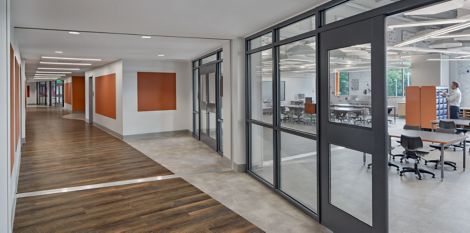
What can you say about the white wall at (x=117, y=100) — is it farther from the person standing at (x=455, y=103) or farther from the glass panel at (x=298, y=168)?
the person standing at (x=455, y=103)

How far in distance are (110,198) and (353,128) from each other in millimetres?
3384

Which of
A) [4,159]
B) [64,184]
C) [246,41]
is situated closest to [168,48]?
[246,41]

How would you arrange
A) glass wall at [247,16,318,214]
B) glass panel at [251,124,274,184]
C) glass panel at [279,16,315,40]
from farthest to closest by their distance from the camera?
glass panel at [251,124,274,184] < glass wall at [247,16,318,214] < glass panel at [279,16,315,40]

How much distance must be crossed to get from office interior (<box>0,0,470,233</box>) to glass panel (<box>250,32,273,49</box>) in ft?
0.08

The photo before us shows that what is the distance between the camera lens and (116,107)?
10.5m

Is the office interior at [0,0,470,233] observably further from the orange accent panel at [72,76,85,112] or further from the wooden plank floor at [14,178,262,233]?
the orange accent panel at [72,76,85,112]

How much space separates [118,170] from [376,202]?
4.71m

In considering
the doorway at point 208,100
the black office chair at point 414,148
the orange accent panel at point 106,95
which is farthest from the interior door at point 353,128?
the orange accent panel at point 106,95

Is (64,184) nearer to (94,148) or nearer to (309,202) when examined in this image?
(94,148)

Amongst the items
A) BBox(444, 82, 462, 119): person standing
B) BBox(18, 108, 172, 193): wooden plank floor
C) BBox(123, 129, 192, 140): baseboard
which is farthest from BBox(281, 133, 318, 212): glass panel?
BBox(444, 82, 462, 119): person standing

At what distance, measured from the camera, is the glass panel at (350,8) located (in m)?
2.93

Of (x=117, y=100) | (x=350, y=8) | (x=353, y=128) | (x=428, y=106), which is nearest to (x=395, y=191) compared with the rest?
(x=353, y=128)

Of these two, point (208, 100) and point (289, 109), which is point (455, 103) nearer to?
point (208, 100)

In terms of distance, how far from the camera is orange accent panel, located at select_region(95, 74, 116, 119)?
35.4 feet
